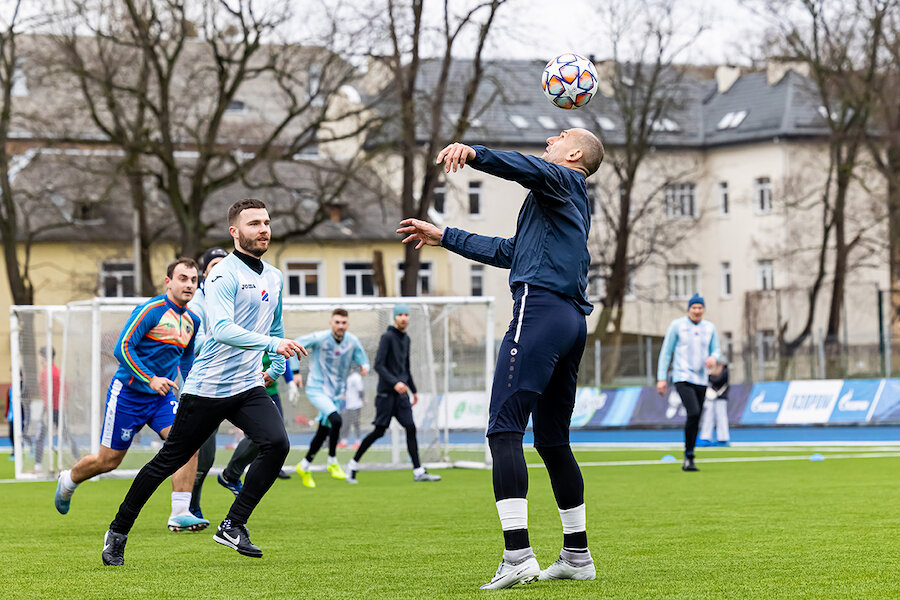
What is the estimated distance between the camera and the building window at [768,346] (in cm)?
3102

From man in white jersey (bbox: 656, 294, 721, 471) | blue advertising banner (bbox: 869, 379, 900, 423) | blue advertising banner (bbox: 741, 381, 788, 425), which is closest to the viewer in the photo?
man in white jersey (bbox: 656, 294, 721, 471)

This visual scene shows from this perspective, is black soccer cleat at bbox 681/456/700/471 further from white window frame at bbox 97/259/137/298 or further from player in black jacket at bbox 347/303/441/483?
white window frame at bbox 97/259/137/298

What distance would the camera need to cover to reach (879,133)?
129ft

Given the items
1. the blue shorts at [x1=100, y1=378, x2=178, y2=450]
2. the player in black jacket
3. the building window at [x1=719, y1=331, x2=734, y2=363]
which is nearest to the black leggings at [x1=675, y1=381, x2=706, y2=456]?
the player in black jacket

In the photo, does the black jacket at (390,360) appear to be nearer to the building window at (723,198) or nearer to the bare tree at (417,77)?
the bare tree at (417,77)

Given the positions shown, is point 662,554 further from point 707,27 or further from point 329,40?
point 707,27

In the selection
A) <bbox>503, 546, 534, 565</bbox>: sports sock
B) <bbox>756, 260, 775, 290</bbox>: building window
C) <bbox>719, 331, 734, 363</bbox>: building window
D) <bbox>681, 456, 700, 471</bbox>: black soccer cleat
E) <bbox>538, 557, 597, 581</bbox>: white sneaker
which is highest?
<bbox>756, 260, 775, 290</bbox>: building window

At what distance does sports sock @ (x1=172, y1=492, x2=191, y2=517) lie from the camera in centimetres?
955

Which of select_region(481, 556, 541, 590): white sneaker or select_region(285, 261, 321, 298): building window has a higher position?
select_region(285, 261, 321, 298): building window

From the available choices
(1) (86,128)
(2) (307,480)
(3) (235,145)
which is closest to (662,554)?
(2) (307,480)

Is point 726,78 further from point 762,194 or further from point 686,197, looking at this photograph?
point 762,194

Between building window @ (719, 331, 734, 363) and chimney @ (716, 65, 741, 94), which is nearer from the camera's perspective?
building window @ (719, 331, 734, 363)

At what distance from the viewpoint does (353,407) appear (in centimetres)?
1944

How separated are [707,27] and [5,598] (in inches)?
1278
